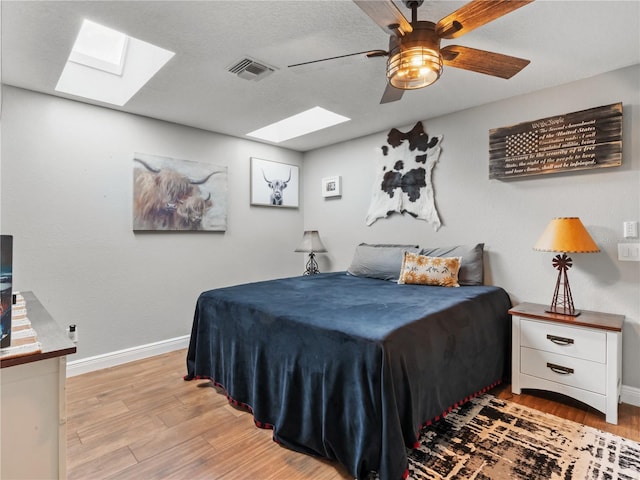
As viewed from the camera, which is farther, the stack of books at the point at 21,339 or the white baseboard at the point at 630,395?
the white baseboard at the point at 630,395

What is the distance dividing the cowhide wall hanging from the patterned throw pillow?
1.74ft

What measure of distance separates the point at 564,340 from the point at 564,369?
0.20 metres

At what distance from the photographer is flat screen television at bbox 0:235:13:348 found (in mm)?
1034

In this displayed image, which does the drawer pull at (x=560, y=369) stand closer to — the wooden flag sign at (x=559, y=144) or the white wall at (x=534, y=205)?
the white wall at (x=534, y=205)

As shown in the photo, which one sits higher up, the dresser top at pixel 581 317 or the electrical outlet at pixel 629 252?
the electrical outlet at pixel 629 252

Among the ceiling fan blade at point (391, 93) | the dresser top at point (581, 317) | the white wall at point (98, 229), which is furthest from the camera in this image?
the white wall at point (98, 229)

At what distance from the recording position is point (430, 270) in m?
2.89

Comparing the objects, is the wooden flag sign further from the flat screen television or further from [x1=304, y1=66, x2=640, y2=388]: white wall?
the flat screen television

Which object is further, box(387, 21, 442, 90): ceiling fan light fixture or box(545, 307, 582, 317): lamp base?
box(545, 307, 582, 317): lamp base

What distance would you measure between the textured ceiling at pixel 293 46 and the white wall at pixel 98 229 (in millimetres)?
272

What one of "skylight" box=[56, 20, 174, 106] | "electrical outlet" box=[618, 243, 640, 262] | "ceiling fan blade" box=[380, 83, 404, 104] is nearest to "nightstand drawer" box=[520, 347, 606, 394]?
"electrical outlet" box=[618, 243, 640, 262]

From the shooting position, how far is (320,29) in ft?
6.03

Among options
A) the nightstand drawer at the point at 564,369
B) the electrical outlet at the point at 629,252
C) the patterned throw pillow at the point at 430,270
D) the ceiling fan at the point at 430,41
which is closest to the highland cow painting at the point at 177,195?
the patterned throw pillow at the point at 430,270

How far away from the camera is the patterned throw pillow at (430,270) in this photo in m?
2.81
